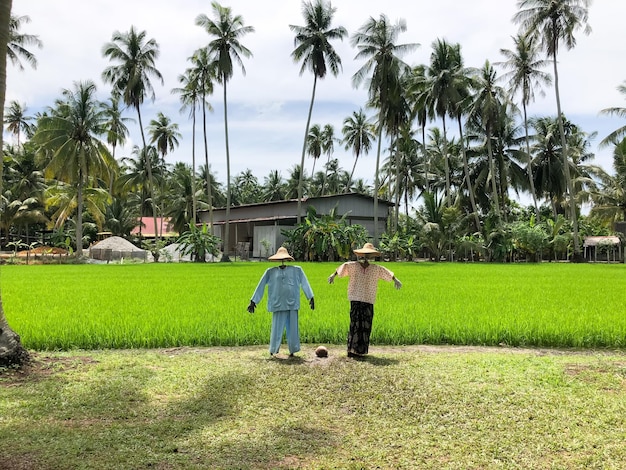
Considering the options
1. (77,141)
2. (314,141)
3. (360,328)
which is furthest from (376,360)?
(314,141)

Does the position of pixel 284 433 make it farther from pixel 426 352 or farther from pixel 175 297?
pixel 175 297

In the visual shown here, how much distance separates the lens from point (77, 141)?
3091cm

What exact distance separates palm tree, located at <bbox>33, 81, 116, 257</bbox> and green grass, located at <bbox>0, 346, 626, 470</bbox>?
27.1m

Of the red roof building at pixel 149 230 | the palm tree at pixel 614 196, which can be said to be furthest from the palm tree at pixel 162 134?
the palm tree at pixel 614 196

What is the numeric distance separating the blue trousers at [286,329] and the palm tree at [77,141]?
27.0 metres

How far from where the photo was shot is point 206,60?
35.9 metres

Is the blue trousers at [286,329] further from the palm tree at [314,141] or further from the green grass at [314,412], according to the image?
the palm tree at [314,141]

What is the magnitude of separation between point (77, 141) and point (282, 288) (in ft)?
94.5

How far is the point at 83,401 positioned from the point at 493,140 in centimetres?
3941

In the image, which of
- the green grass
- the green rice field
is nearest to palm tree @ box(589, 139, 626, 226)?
the green rice field

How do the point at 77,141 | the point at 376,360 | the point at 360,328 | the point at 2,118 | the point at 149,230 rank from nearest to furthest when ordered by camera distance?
the point at 2,118 < the point at 376,360 < the point at 360,328 < the point at 77,141 < the point at 149,230

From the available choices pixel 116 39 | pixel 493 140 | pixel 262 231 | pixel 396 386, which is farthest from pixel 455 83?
pixel 396 386

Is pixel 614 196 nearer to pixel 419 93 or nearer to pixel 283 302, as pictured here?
pixel 419 93

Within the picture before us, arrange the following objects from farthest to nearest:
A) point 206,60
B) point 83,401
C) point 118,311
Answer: point 206,60
point 118,311
point 83,401
